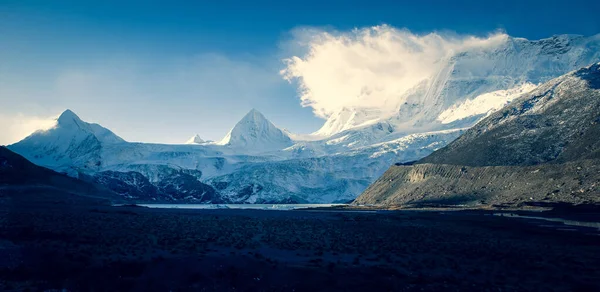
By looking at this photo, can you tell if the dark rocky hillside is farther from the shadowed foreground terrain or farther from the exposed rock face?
the exposed rock face

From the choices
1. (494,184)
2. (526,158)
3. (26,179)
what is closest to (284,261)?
(494,184)

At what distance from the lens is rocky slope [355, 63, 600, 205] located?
116m

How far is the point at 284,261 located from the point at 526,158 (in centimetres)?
12397

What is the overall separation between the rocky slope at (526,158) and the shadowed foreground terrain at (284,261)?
228 ft

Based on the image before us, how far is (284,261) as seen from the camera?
37.6 m

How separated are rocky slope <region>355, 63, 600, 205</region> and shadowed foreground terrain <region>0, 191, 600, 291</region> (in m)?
69.5

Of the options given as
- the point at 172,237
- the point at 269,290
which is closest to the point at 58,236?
the point at 172,237

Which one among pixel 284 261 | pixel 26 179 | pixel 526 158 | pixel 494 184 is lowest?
pixel 284 261

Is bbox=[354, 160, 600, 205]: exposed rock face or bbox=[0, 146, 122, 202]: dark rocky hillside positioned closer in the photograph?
bbox=[354, 160, 600, 205]: exposed rock face

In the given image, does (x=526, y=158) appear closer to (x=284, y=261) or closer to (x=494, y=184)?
(x=494, y=184)

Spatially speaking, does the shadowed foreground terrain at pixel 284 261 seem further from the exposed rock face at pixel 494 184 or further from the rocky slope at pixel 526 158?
the rocky slope at pixel 526 158

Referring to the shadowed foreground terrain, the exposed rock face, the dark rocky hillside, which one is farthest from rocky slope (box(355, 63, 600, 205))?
the dark rocky hillside

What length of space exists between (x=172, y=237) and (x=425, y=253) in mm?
29179

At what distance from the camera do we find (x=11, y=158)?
16275 centimetres
